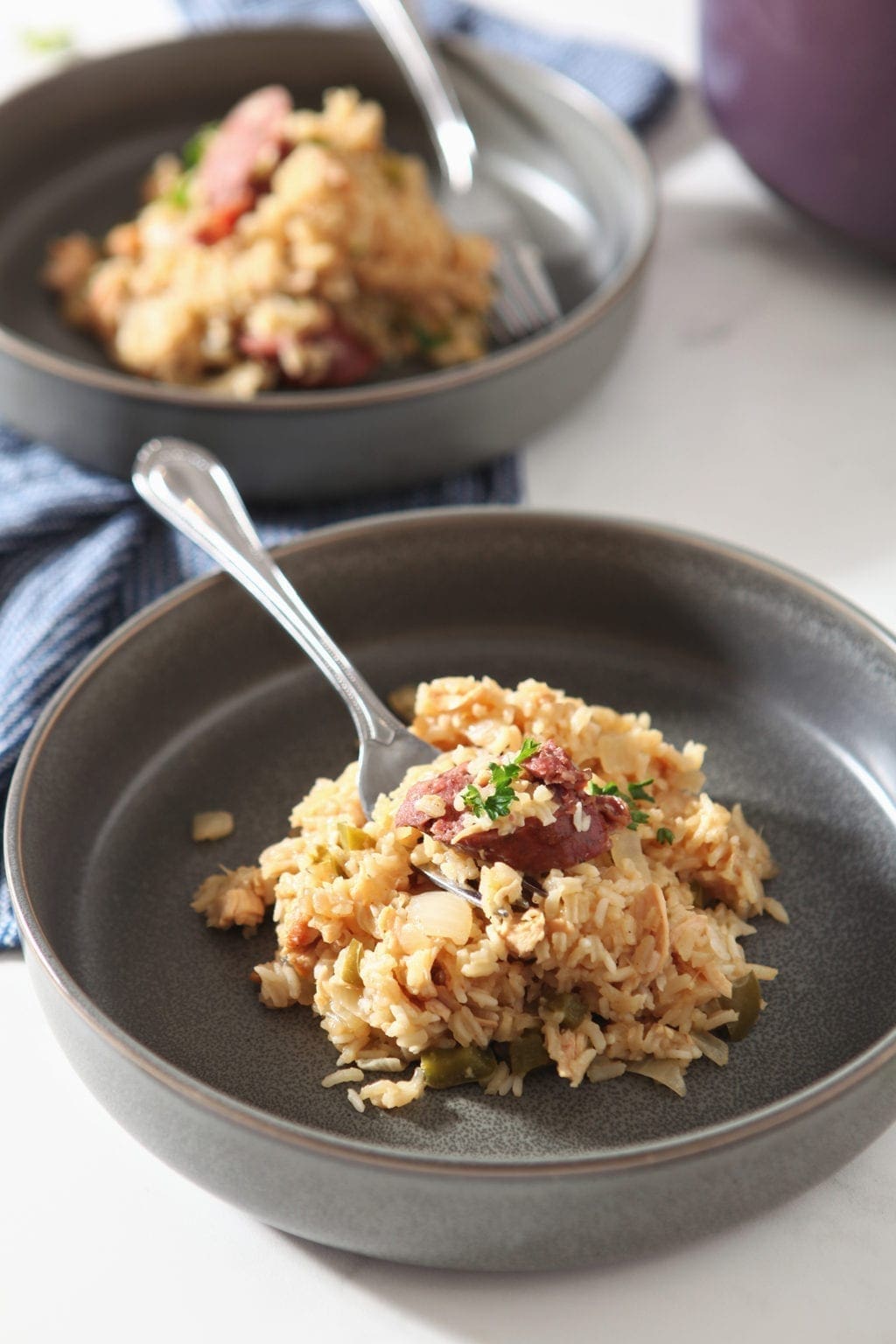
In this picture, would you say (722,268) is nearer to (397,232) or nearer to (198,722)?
(397,232)

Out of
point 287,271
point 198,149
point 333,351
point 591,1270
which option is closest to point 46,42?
point 198,149

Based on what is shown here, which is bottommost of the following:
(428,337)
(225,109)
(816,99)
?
(428,337)

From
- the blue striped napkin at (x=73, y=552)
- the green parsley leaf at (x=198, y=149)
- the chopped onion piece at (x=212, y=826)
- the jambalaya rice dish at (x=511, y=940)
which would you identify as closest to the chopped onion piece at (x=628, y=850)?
the jambalaya rice dish at (x=511, y=940)

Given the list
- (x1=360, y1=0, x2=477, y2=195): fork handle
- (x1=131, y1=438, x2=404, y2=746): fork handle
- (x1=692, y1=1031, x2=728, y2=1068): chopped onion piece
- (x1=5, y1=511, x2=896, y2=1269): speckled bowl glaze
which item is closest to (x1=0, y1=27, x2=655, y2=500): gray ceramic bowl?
(x1=360, y1=0, x2=477, y2=195): fork handle

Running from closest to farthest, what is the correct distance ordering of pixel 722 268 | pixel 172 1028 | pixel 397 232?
pixel 172 1028, pixel 397 232, pixel 722 268

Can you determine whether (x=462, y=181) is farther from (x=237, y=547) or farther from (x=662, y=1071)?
(x=662, y=1071)

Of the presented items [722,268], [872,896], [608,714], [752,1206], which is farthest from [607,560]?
[722,268]
